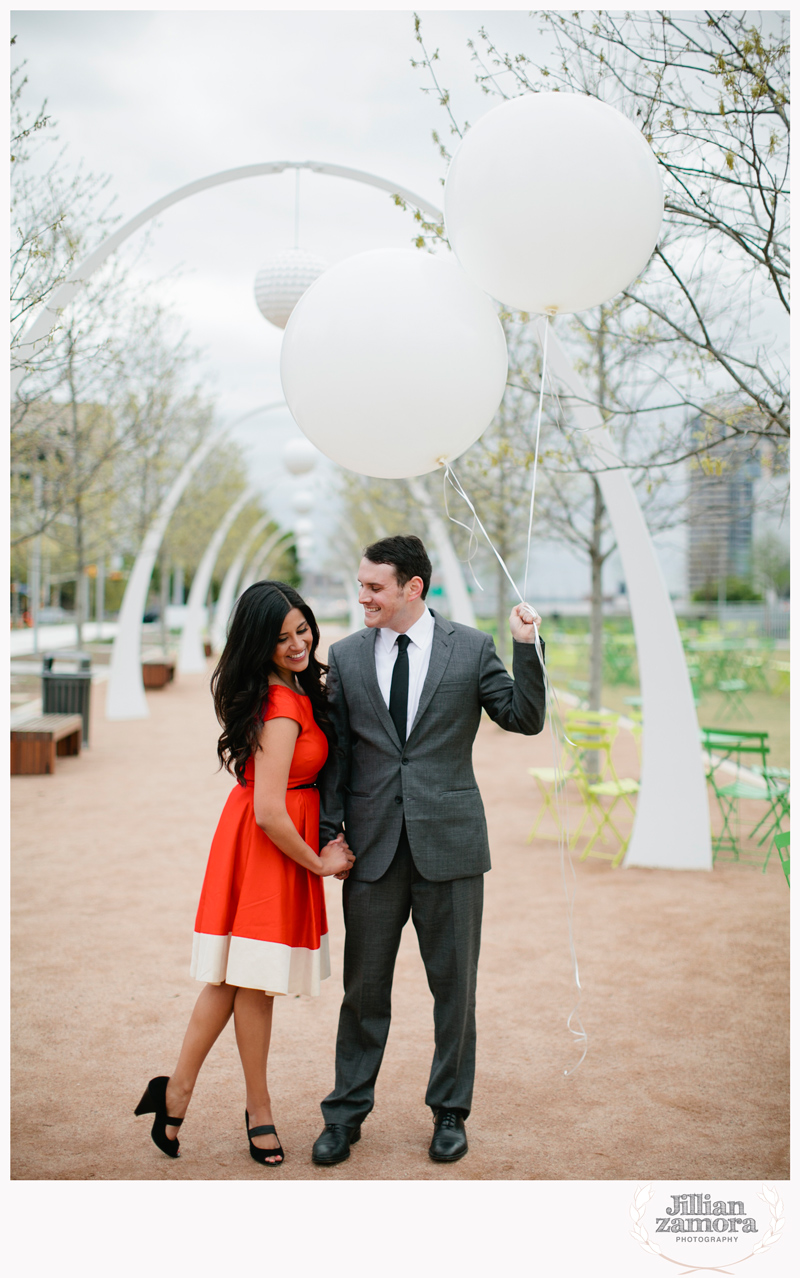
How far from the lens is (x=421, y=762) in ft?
9.87

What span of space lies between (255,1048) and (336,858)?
0.66 m

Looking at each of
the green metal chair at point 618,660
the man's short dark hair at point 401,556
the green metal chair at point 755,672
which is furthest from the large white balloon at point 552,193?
the green metal chair at point 618,660

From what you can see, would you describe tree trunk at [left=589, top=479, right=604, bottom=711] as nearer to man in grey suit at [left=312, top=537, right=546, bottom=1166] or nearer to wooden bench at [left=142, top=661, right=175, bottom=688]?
man in grey suit at [left=312, top=537, right=546, bottom=1166]

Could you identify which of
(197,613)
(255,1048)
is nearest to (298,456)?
(197,613)

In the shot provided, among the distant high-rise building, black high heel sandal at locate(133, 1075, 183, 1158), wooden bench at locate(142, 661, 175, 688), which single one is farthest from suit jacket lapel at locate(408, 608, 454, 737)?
wooden bench at locate(142, 661, 175, 688)

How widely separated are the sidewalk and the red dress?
2.13 ft

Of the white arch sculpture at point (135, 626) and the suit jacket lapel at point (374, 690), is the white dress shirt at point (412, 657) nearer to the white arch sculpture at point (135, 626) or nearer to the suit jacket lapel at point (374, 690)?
the suit jacket lapel at point (374, 690)

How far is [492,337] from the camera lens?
281cm

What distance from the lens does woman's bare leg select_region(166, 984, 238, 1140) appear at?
295 cm

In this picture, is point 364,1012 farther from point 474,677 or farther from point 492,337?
point 492,337

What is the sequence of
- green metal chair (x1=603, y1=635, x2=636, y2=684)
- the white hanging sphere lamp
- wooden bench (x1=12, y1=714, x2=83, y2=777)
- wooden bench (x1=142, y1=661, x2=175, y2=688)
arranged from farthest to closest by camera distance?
green metal chair (x1=603, y1=635, x2=636, y2=684), wooden bench (x1=142, y1=661, x2=175, y2=688), wooden bench (x1=12, y1=714, x2=83, y2=777), the white hanging sphere lamp

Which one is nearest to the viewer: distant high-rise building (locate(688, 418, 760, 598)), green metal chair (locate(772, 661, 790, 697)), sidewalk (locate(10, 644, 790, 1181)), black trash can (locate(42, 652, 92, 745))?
sidewalk (locate(10, 644, 790, 1181))

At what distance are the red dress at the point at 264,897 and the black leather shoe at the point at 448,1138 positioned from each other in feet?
1.99
